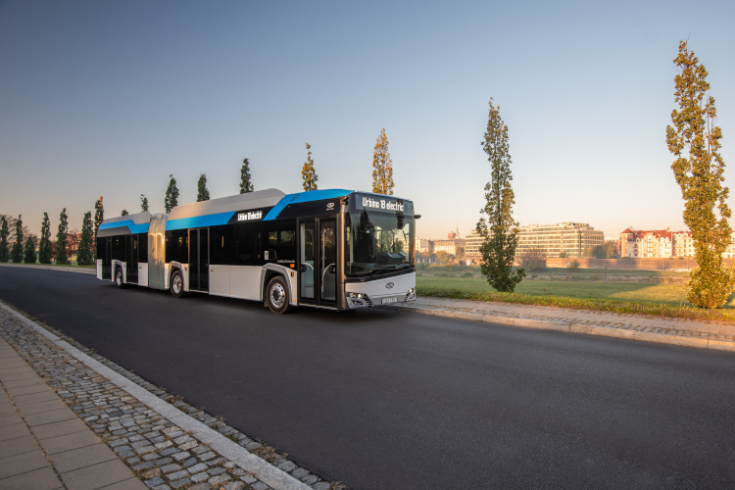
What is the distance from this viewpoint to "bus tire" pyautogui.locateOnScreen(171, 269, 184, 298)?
52.4 ft

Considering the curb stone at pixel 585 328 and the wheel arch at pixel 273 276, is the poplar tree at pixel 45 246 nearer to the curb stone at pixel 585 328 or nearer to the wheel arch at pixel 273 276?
the wheel arch at pixel 273 276

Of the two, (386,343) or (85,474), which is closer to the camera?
(85,474)

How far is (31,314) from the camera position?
11.8 m

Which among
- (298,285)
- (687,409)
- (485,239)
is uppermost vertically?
(485,239)

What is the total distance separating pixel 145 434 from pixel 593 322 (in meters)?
8.93

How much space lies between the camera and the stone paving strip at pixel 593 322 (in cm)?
785

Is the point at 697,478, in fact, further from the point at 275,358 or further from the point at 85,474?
the point at 275,358

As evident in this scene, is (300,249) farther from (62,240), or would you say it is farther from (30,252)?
(30,252)

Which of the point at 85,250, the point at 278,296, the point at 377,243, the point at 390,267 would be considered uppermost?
the point at 85,250

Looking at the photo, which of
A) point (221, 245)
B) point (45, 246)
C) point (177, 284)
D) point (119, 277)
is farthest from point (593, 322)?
point (45, 246)

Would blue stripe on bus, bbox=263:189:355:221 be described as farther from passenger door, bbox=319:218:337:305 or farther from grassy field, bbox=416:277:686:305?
grassy field, bbox=416:277:686:305

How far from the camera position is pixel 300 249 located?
36.6 feet

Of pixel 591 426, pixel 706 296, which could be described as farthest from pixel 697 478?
pixel 706 296

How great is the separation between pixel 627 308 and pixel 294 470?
1001cm
